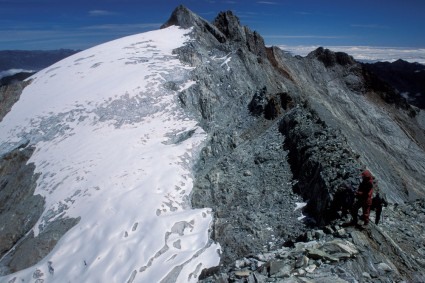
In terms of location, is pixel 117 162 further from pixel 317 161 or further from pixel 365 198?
pixel 365 198

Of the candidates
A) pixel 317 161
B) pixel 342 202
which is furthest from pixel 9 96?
pixel 342 202

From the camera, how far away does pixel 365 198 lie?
12930 mm

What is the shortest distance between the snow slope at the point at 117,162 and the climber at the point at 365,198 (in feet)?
22.9

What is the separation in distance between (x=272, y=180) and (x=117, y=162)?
10.1 m

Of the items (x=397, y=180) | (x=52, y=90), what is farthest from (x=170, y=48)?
(x=397, y=180)

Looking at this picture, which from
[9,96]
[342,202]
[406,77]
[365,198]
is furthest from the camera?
[406,77]

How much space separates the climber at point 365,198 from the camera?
42.2ft

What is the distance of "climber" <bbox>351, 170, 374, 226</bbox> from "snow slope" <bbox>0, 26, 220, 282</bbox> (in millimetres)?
6985

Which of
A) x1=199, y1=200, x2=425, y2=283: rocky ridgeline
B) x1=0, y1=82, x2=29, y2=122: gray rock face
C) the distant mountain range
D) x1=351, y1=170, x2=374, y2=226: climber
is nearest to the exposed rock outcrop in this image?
x1=199, y1=200, x2=425, y2=283: rocky ridgeline

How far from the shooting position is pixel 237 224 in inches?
701

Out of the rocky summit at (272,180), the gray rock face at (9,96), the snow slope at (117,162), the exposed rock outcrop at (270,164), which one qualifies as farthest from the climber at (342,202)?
the gray rock face at (9,96)

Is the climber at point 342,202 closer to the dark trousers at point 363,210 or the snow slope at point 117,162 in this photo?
the dark trousers at point 363,210

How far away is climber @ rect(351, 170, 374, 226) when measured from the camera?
12.9 metres

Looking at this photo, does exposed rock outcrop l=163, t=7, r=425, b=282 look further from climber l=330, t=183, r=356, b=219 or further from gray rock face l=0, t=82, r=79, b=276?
gray rock face l=0, t=82, r=79, b=276
